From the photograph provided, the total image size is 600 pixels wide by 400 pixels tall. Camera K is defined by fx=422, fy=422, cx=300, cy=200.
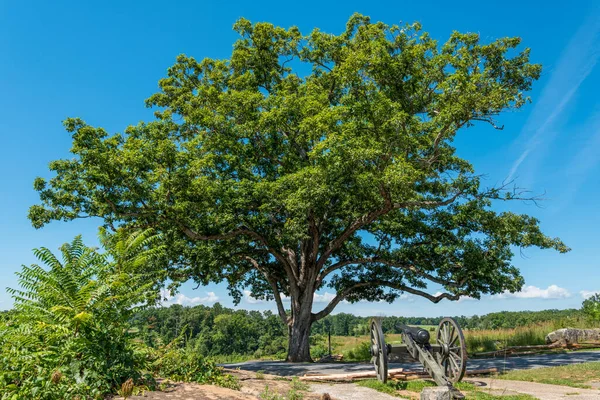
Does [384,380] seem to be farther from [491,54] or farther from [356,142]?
[491,54]

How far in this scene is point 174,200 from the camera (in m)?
15.8

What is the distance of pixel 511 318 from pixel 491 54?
153 ft

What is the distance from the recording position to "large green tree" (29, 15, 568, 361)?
47.7 ft

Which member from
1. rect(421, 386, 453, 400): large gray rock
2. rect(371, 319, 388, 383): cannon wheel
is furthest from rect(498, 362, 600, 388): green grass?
rect(421, 386, 453, 400): large gray rock

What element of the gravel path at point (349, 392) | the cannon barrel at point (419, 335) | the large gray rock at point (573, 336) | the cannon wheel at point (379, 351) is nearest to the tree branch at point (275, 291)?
the cannon wheel at point (379, 351)

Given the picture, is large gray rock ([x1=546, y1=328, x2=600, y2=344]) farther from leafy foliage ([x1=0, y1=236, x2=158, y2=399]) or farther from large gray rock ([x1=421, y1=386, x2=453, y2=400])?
leafy foliage ([x1=0, y1=236, x2=158, y2=399])

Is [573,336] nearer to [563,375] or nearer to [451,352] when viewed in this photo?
[563,375]

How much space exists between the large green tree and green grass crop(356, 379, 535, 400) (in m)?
5.72

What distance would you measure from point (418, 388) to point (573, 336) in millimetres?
17651

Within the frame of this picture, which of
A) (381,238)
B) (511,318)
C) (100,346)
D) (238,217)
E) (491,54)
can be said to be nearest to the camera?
(100,346)

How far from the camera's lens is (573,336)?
884 inches

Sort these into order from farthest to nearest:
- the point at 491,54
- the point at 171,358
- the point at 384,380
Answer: the point at 491,54 → the point at 384,380 → the point at 171,358

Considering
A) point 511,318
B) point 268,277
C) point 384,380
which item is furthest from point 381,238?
point 511,318

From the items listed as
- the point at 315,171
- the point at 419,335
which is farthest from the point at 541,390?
the point at 315,171
